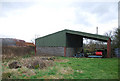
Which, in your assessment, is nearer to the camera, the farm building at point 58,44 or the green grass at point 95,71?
the green grass at point 95,71

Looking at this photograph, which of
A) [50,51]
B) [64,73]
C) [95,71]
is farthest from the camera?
[50,51]

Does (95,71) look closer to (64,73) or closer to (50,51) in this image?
(64,73)

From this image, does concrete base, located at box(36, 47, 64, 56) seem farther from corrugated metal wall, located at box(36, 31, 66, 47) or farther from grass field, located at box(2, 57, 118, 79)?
grass field, located at box(2, 57, 118, 79)

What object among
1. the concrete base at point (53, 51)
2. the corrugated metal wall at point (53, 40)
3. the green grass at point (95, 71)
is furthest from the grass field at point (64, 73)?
the corrugated metal wall at point (53, 40)

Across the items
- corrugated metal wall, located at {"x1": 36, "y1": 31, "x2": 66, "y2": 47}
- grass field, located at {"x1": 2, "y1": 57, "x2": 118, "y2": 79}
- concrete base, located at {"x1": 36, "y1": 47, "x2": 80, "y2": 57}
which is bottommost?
grass field, located at {"x1": 2, "y1": 57, "x2": 118, "y2": 79}

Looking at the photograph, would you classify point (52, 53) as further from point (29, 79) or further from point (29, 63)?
point (29, 79)

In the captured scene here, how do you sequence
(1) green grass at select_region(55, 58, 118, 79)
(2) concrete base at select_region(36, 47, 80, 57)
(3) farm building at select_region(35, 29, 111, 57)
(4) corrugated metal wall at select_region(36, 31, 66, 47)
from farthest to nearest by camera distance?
(2) concrete base at select_region(36, 47, 80, 57), (4) corrugated metal wall at select_region(36, 31, 66, 47), (3) farm building at select_region(35, 29, 111, 57), (1) green grass at select_region(55, 58, 118, 79)

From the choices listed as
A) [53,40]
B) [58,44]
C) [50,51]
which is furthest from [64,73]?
[50,51]

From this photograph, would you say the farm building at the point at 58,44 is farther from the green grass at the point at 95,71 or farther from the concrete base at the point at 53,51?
the green grass at the point at 95,71

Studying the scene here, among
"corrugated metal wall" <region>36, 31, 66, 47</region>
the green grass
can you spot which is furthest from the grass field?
"corrugated metal wall" <region>36, 31, 66, 47</region>

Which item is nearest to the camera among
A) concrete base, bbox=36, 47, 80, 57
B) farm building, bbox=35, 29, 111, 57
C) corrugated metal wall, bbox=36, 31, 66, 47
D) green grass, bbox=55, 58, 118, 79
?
green grass, bbox=55, 58, 118, 79

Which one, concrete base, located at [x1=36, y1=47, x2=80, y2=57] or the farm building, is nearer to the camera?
the farm building

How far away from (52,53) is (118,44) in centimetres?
1151

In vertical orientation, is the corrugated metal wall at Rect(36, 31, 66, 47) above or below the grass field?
above
